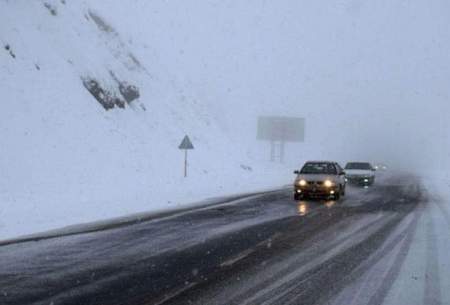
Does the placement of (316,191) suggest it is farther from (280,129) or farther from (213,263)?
(280,129)

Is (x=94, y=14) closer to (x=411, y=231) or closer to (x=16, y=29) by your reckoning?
(x=16, y=29)

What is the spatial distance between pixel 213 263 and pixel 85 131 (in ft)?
75.2

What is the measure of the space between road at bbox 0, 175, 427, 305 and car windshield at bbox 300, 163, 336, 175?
855 centimetres

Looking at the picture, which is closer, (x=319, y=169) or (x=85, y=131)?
(x=319, y=169)

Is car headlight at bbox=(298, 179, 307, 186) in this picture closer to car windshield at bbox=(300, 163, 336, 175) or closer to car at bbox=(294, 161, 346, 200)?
car at bbox=(294, 161, 346, 200)

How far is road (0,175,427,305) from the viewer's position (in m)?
7.20

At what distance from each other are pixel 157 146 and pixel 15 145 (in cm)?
1503

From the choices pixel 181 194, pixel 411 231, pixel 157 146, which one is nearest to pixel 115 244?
pixel 411 231

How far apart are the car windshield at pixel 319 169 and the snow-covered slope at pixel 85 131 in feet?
15.0

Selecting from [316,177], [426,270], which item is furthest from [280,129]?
[426,270]

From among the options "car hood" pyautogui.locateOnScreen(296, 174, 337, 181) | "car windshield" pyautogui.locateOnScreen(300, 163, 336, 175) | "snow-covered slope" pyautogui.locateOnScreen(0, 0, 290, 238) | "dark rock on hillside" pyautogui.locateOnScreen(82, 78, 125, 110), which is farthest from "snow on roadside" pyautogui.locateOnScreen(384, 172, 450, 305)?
"dark rock on hillside" pyautogui.locateOnScreen(82, 78, 125, 110)

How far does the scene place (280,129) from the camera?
8812 centimetres

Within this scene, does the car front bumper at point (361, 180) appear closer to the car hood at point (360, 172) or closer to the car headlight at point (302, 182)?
the car hood at point (360, 172)

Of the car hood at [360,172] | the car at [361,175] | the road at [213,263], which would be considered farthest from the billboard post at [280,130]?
the road at [213,263]
